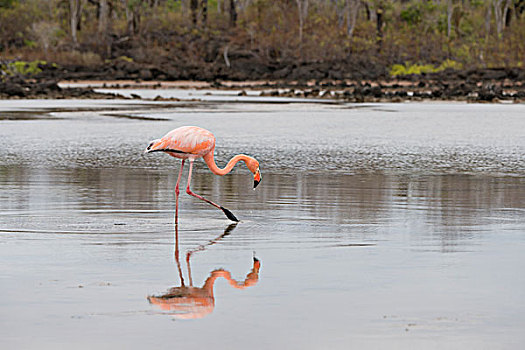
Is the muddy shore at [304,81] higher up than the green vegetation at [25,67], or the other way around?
the green vegetation at [25,67]

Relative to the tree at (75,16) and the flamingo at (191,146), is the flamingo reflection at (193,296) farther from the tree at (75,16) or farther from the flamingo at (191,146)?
the tree at (75,16)

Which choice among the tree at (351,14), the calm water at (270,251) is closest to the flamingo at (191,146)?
the calm water at (270,251)

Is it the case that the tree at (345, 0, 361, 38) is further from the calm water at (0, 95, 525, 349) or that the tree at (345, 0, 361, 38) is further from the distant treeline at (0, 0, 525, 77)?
the calm water at (0, 95, 525, 349)

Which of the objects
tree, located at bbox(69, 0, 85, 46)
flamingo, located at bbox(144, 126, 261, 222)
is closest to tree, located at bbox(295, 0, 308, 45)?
tree, located at bbox(69, 0, 85, 46)

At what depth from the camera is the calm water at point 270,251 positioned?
5688mm

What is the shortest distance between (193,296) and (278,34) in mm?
69281

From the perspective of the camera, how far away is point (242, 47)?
73312 mm

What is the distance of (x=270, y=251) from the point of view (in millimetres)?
8266

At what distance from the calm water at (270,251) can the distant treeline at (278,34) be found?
5158 cm

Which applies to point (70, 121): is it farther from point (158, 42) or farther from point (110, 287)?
point (158, 42)

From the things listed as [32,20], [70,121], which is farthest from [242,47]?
[70,121]

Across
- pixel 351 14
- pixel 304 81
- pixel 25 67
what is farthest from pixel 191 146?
pixel 351 14

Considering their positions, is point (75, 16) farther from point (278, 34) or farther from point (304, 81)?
point (304, 81)

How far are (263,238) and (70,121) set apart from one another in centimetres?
1853
